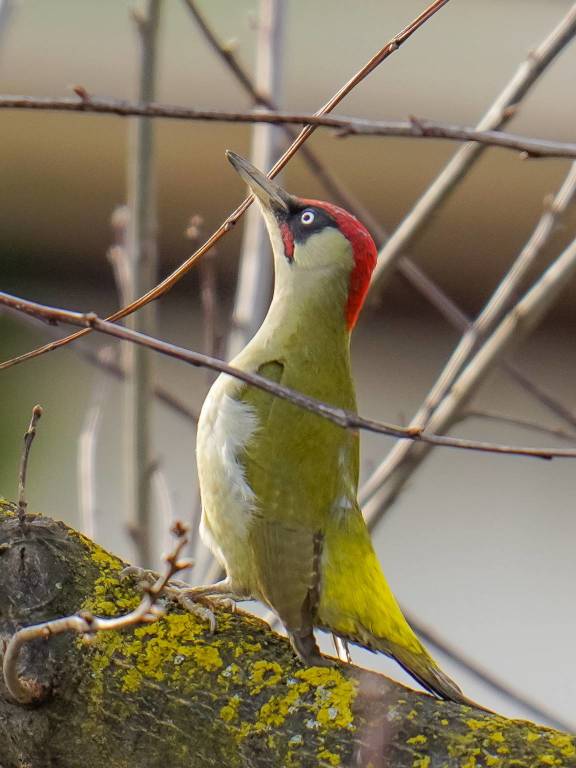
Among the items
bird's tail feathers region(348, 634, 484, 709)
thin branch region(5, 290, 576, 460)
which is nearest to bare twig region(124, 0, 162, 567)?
bird's tail feathers region(348, 634, 484, 709)

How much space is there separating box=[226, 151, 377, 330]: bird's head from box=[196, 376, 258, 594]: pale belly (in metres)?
0.52

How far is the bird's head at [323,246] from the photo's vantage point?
3225 millimetres

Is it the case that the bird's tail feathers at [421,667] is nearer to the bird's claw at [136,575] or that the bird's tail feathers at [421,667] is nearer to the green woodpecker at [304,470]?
the green woodpecker at [304,470]

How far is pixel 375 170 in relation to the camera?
224 inches

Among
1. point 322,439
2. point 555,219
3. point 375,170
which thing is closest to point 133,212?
point 322,439

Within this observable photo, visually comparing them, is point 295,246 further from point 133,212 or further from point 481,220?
point 481,220

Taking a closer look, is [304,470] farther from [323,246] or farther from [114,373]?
[114,373]

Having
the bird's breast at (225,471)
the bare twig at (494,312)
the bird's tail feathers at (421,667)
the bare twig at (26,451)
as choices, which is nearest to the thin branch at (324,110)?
the bare twig at (26,451)

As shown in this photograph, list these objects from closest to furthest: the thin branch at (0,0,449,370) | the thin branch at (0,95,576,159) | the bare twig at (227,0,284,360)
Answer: the thin branch at (0,95,576,159) → the thin branch at (0,0,449,370) → the bare twig at (227,0,284,360)

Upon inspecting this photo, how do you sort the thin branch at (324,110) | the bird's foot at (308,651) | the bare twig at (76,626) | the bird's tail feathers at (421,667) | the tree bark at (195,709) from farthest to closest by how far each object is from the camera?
the bird's tail feathers at (421,667) < the bird's foot at (308,651) < the tree bark at (195,709) < the thin branch at (324,110) < the bare twig at (76,626)

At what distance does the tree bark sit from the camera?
184cm

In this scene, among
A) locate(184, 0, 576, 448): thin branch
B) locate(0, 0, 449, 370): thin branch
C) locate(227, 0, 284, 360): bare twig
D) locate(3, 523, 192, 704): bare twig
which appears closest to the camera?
locate(3, 523, 192, 704): bare twig

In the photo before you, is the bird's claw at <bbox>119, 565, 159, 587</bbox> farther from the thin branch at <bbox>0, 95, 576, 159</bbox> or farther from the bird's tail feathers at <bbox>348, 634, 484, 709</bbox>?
the thin branch at <bbox>0, 95, 576, 159</bbox>

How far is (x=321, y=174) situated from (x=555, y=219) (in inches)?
27.8
